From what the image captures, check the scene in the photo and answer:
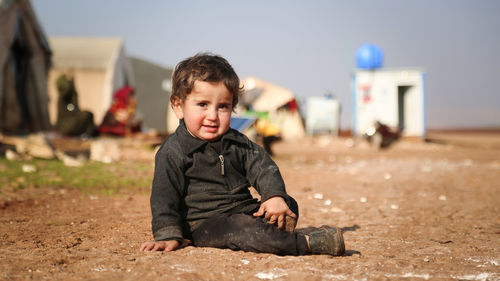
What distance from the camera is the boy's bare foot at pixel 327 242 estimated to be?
91.3 inches

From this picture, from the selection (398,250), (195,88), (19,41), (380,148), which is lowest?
(380,148)

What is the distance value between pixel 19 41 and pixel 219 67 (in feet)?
38.7

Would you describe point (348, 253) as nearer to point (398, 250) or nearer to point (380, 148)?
point (398, 250)

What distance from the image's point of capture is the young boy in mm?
2398

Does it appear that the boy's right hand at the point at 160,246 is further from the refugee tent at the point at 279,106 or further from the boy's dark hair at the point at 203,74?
the refugee tent at the point at 279,106

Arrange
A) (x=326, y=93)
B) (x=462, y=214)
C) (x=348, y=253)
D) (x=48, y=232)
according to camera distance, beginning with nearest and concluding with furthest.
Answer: (x=348, y=253)
(x=48, y=232)
(x=462, y=214)
(x=326, y=93)

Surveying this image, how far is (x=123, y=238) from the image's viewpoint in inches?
106

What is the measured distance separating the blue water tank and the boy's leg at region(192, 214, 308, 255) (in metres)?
15.2

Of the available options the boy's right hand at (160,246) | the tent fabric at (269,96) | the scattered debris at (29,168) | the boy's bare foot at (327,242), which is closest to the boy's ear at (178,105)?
the boy's right hand at (160,246)

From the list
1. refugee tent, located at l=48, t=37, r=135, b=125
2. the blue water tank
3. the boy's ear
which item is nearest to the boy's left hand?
the boy's ear

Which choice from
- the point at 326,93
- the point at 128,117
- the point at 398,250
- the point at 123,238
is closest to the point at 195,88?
the point at 123,238

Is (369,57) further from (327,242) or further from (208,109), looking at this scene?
(327,242)

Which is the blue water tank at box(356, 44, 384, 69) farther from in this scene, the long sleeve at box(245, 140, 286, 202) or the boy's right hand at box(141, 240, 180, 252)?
the boy's right hand at box(141, 240, 180, 252)

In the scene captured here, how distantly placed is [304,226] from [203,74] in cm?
136
